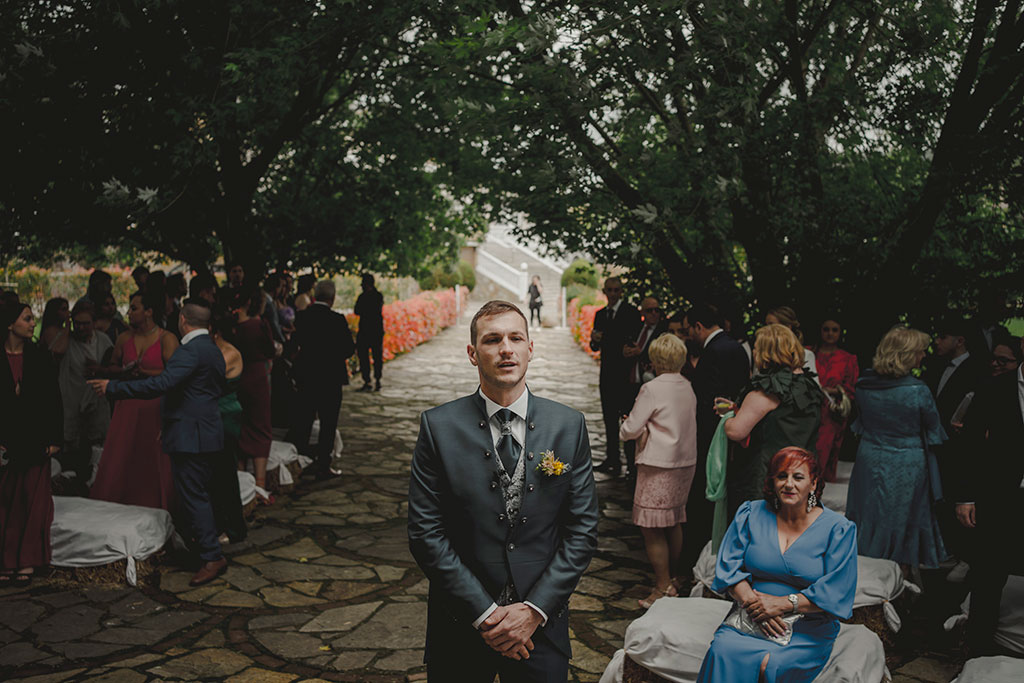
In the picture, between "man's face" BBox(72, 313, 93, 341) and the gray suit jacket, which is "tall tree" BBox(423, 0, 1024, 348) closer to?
the gray suit jacket

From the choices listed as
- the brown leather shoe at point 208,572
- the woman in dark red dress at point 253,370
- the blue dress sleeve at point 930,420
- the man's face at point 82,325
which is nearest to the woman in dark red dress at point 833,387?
the blue dress sleeve at point 930,420

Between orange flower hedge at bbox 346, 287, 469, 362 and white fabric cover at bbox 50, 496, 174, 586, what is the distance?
35.5 feet

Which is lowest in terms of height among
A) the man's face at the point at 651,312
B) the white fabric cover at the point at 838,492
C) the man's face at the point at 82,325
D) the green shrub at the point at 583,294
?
the white fabric cover at the point at 838,492

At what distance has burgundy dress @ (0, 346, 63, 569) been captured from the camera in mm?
5875

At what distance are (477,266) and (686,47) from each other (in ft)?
121

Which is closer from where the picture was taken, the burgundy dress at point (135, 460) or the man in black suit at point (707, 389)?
the man in black suit at point (707, 389)

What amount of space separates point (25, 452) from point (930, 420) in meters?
6.30

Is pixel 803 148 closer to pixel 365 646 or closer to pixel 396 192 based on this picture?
pixel 365 646

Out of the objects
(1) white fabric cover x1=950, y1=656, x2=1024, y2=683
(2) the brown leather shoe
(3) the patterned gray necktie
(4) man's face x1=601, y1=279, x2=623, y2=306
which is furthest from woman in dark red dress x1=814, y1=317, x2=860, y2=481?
(2) the brown leather shoe

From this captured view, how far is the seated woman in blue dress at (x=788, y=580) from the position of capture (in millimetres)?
3727

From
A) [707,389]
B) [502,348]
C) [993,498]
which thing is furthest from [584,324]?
[502,348]

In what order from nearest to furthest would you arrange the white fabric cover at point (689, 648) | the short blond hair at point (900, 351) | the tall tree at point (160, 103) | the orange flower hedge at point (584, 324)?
1. the white fabric cover at point (689, 648)
2. the short blond hair at point (900, 351)
3. the tall tree at point (160, 103)
4. the orange flower hedge at point (584, 324)

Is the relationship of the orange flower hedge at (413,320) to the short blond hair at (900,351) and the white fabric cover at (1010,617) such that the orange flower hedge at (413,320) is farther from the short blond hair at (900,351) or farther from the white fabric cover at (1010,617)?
the white fabric cover at (1010,617)

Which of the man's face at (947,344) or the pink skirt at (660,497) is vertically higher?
the man's face at (947,344)
